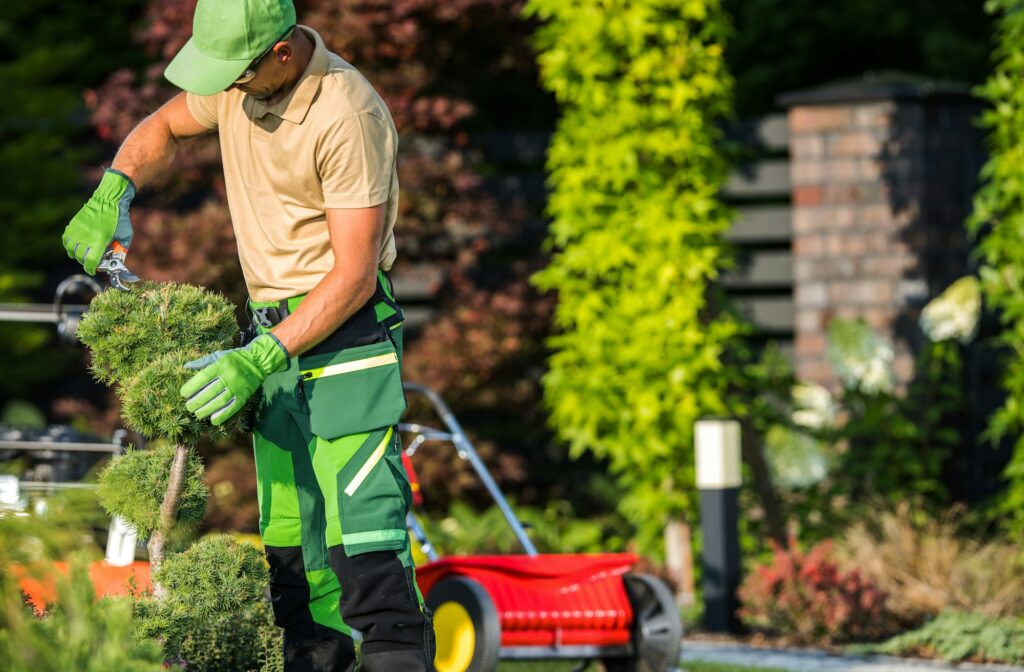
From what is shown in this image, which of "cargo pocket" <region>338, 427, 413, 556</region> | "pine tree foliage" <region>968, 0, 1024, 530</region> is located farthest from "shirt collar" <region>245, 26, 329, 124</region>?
"pine tree foliage" <region>968, 0, 1024, 530</region>

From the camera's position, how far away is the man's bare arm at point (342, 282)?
10.8 feet

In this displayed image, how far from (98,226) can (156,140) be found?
32cm

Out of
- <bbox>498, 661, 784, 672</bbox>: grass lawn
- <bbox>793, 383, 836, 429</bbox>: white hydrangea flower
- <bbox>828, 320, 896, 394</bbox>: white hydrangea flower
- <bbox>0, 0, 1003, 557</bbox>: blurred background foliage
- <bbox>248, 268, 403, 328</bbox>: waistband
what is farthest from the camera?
<bbox>0, 0, 1003, 557</bbox>: blurred background foliage

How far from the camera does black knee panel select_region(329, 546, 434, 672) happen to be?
134 inches

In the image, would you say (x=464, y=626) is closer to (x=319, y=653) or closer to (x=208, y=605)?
(x=319, y=653)

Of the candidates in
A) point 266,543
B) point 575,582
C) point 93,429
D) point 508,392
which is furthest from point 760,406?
point 266,543

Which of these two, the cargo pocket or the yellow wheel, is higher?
the cargo pocket

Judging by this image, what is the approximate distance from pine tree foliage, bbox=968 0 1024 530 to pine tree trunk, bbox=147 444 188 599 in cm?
391

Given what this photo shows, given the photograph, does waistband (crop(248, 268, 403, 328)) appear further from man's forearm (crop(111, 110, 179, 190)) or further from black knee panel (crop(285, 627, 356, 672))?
black knee panel (crop(285, 627, 356, 672))

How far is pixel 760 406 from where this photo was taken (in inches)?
287

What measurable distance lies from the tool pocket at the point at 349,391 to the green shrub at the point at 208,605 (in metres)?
0.33

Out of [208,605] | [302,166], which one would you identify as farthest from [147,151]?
[208,605]

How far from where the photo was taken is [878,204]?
25.6 ft

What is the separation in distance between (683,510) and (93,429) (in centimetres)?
307
